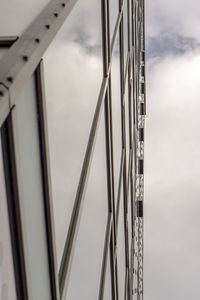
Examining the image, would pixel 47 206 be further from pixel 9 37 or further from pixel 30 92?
pixel 9 37

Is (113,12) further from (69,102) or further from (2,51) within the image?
(2,51)

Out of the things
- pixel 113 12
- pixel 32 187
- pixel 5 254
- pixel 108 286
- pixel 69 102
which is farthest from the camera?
pixel 113 12

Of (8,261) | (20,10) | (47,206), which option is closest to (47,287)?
(47,206)

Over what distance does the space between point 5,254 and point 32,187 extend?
2.42ft

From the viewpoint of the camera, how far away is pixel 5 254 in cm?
314

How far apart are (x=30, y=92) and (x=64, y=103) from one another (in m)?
1.37

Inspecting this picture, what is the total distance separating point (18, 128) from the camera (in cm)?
332

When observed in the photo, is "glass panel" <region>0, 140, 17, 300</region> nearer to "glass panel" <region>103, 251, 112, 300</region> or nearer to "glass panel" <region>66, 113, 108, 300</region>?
"glass panel" <region>66, 113, 108, 300</region>

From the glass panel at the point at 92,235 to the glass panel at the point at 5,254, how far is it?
207 cm

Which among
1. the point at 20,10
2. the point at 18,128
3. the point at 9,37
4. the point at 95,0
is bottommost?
the point at 18,128

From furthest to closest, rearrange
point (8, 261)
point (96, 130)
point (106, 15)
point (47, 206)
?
point (106, 15) → point (96, 130) → point (47, 206) → point (8, 261)

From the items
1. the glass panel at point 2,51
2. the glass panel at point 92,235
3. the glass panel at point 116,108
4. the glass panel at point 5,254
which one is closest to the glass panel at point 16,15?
the glass panel at point 2,51

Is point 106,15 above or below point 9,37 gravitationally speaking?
above

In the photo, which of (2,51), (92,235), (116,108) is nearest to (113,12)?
(116,108)
